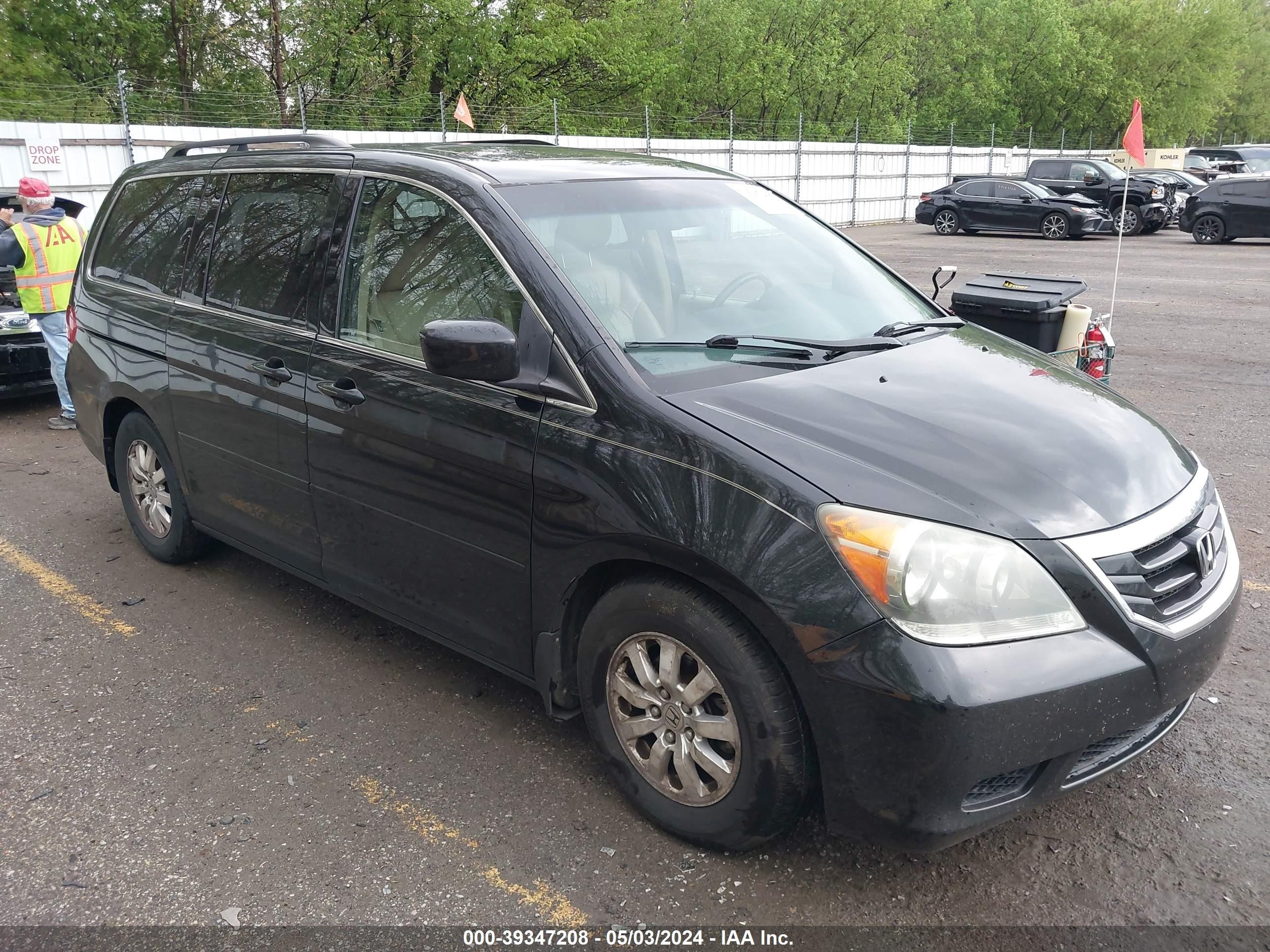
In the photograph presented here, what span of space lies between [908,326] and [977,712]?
174 cm

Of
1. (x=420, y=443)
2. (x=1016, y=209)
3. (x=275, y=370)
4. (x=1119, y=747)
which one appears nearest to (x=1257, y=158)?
(x=1016, y=209)

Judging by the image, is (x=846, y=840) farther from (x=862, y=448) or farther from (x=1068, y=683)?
(x=862, y=448)

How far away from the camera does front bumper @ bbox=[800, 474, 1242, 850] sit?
2393 millimetres

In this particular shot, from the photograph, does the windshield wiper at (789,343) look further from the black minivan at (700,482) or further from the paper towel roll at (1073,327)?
the paper towel roll at (1073,327)

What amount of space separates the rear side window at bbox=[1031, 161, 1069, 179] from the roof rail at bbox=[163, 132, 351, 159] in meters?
27.3

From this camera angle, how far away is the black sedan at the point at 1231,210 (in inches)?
905

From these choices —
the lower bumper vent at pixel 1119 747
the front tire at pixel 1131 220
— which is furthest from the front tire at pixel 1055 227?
the lower bumper vent at pixel 1119 747

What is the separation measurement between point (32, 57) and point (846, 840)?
30411 millimetres

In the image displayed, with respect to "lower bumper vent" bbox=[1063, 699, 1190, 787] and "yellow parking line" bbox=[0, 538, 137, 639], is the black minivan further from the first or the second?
"yellow parking line" bbox=[0, 538, 137, 639]

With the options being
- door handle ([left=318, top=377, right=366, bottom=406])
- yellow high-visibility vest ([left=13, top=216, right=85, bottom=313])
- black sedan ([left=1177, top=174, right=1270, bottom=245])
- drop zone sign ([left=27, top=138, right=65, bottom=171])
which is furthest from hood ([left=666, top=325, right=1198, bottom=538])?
black sedan ([left=1177, top=174, right=1270, bottom=245])

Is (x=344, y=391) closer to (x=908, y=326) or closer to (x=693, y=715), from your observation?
(x=693, y=715)

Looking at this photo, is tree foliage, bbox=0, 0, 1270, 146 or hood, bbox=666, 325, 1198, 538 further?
tree foliage, bbox=0, 0, 1270, 146

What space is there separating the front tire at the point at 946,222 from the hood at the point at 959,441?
87.0 ft

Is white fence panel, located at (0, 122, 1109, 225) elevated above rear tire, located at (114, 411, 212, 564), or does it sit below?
above
